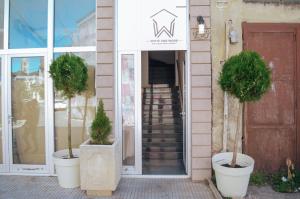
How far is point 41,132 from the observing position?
5922 millimetres

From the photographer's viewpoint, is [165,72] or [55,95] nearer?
[55,95]

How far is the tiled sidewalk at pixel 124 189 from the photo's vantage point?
4.86 metres

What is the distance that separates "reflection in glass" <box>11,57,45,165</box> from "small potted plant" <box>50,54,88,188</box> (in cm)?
86

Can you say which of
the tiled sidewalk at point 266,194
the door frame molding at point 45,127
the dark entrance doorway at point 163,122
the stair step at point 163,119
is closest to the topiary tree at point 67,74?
the door frame molding at point 45,127

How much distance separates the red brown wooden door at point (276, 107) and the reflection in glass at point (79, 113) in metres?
2.73

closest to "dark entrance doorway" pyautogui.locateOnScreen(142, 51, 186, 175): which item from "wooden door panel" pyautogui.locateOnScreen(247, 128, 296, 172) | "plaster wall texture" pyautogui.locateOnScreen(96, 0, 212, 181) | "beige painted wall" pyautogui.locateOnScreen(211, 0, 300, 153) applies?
"plaster wall texture" pyautogui.locateOnScreen(96, 0, 212, 181)

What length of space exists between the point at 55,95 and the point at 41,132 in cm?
73

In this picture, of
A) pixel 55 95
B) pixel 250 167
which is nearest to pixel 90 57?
pixel 55 95

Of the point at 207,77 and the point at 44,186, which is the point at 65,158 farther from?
the point at 207,77

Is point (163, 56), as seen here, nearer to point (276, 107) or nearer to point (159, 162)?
point (159, 162)

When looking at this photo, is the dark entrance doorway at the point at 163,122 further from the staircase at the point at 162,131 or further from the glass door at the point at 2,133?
the glass door at the point at 2,133

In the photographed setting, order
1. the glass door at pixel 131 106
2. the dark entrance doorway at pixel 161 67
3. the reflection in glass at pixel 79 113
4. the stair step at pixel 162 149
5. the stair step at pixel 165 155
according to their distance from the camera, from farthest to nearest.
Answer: the dark entrance doorway at pixel 161 67
the stair step at pixel 162 149
the stair step at pixel 165 155
the reflection in glass at pixel 79 113
the glass door at pixel 131 106

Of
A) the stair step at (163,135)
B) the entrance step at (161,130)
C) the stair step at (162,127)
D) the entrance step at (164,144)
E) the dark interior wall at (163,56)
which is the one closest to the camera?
the entrance step at (161,130)

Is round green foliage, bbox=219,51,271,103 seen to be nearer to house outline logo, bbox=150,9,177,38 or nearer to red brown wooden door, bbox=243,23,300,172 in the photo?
red brown wooden door, bbox=243,23,300,172
